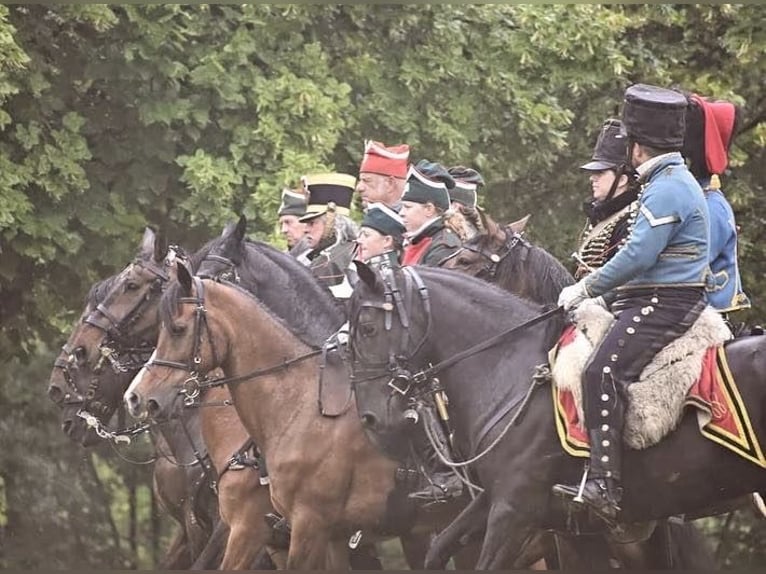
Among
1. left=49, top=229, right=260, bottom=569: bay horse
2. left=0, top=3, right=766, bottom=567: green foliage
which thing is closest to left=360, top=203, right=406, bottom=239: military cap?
left=49, top=229, right=260, bottom=569: bay horse

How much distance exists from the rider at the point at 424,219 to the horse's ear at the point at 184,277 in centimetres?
181

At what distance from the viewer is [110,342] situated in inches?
462

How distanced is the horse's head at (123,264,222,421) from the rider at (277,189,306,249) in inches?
123

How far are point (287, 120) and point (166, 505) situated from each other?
16.2 ft

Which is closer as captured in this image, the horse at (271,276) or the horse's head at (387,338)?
the horse's head at (387,338)

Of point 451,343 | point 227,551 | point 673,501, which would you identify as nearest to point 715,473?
point 673,501

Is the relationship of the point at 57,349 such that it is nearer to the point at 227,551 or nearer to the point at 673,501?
the point at 227,551

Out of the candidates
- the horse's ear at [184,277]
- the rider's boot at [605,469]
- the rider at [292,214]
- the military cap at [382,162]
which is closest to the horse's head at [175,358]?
the horse's ear at [184,277]

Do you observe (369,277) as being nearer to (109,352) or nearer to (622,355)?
(622,355)

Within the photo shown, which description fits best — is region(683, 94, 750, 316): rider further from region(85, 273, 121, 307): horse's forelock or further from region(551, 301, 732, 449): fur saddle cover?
region(85, 273, 121, 307): horse's forelock

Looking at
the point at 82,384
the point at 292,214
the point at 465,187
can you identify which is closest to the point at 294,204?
the point at 292,214

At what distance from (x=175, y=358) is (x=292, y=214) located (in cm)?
344

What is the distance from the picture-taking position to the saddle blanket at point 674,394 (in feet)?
28.8

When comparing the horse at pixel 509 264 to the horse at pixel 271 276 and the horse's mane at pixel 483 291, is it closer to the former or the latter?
the horse at pixel 271 276
